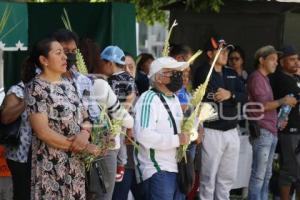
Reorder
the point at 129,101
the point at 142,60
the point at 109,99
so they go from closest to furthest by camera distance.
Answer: the point at 109,99
the point at 129,101
the point at 142,60

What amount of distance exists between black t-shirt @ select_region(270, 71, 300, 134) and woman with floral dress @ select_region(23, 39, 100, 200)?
12.5 ft

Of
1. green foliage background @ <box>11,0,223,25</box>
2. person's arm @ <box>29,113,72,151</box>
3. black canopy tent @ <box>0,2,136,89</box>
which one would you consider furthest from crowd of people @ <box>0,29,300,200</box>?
green foliage background @ <box>11,0,223,25</box>

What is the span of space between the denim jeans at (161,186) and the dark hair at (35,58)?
1417 millimetres

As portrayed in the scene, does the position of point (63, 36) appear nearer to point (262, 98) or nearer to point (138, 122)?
point (138, 122)

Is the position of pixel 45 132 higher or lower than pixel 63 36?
lower

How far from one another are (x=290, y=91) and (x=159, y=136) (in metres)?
3.05

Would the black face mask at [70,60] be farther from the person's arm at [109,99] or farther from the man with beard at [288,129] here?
the man with beard at [288,129]

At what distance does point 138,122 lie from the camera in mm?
5664

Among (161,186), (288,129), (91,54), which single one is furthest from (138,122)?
(288,129)

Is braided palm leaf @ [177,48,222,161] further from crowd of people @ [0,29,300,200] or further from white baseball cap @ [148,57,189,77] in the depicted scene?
white baseball cap @ [148,57,189,77]

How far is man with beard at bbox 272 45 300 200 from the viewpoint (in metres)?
8.07

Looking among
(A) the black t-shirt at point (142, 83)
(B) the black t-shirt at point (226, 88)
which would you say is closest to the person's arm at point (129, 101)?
(B) the black t-shirt at point (226, 88)

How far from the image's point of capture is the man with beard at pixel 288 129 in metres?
8.07

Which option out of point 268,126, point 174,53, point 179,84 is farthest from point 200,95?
point 268,126
